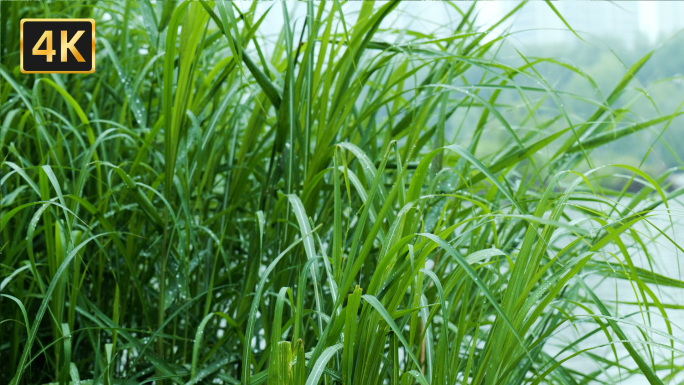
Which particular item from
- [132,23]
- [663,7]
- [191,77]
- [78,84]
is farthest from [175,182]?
[663,7]

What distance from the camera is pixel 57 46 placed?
461 millimetres

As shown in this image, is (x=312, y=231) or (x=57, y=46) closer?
(x=312, y=231)

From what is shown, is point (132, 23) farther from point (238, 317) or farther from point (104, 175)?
point (238, 317)

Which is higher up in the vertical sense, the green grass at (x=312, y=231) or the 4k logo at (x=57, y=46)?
the 4k logo at (x=57, y=46)

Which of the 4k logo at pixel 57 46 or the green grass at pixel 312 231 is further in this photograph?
the 4k logo at pixel 57 46

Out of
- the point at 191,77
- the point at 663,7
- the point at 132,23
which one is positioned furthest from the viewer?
the point at 663,7

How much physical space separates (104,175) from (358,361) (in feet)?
1.14

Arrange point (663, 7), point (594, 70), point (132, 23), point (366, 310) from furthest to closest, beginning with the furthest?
1. point (663, 7)
2. point (594, 70)
3. point (132, 23)
4. point (366, 310)

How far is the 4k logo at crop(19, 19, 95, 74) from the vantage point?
0.46 meters

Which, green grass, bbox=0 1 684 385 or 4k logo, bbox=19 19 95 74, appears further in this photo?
4k logo, bbox=19 19 95 74

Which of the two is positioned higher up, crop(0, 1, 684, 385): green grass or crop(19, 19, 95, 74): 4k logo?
crop(19, 19, 95, 74): 4k logo

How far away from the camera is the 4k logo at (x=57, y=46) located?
455 millimetres

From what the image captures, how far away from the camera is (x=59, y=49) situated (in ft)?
1.52

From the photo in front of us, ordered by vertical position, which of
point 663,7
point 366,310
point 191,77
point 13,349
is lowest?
point 13,349
